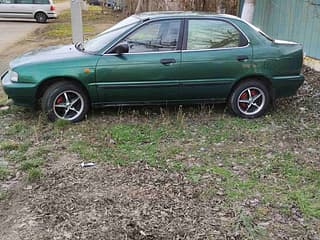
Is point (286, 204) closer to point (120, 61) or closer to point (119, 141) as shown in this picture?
point (119, 141)

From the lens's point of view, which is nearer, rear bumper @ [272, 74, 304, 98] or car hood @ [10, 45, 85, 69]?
car hood @ [10, 45, 85, 69]

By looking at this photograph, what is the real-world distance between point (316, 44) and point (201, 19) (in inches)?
151

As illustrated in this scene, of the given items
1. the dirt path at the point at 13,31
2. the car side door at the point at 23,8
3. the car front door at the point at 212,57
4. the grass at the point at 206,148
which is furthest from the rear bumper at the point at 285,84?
the car side door at the point at 23,8

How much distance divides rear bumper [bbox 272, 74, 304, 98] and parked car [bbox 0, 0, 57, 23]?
63.1 feet

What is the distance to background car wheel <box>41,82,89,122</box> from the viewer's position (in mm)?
5754

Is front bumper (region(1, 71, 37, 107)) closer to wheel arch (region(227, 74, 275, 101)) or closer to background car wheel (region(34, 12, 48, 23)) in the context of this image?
wheel arch (region(227, 74, 275, 101))

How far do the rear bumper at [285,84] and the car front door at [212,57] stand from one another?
0.52m

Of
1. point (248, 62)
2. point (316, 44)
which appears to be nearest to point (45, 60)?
point (248, 62)

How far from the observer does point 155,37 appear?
5.89 meters

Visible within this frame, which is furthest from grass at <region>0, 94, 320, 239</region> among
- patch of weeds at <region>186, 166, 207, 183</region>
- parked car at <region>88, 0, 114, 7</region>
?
parked car at <region>88, 0, 114, 7</region>

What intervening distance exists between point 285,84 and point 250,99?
1.85 feet

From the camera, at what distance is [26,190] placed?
4098mm

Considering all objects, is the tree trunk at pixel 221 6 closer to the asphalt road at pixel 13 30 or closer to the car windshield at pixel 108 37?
the car windshield at pixel 108 37

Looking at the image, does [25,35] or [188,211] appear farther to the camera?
[25,35]
